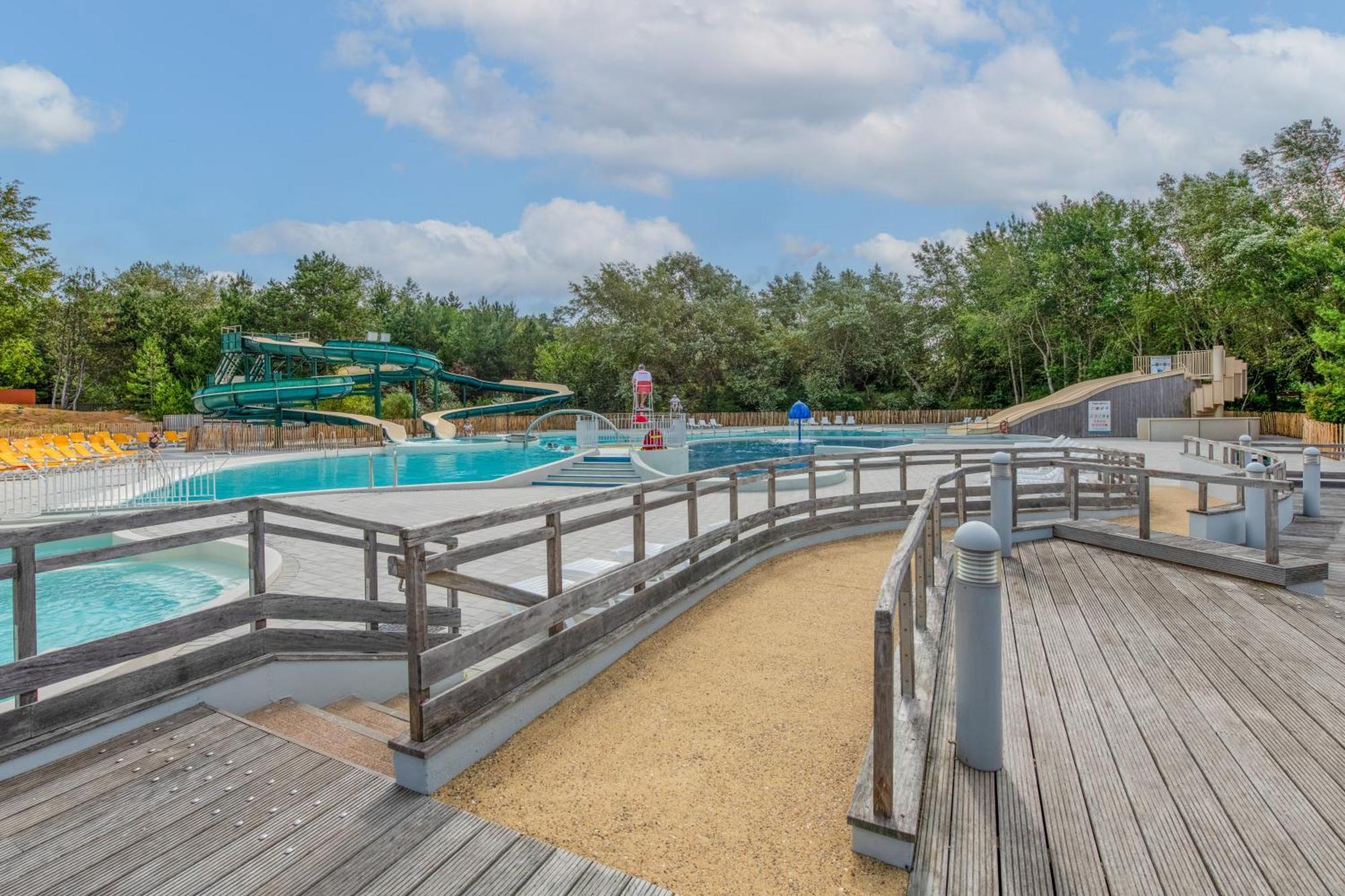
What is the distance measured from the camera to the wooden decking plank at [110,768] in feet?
7.16

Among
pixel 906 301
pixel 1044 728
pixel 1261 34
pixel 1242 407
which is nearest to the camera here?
pixel 1044 728

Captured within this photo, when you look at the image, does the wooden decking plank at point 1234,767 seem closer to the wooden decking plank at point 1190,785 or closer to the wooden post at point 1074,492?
the wooden decking plank at point 1190,785

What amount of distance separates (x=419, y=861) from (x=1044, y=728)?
7.95ft

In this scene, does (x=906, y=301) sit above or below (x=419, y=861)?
above

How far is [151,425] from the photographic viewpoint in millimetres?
32312

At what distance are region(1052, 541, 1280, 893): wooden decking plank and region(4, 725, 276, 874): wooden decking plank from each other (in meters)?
3.22

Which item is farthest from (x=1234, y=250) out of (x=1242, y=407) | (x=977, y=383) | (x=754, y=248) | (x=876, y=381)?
(x=754, y=248)

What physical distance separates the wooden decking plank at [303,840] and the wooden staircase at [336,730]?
0.70 ft

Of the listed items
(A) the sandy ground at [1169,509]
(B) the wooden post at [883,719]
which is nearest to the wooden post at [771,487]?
(A) the sandy ground at [1169,509]

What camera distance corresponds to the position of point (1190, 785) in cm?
229

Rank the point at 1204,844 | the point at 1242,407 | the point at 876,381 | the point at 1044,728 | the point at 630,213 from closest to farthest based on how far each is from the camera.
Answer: the point at 1204,844 < the point at 1044,728 < the point at 1242,407 < the point at 876,381 < the point at 630,213

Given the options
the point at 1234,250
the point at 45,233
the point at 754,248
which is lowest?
the point at 1234,250

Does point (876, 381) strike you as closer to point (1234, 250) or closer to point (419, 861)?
point (1234, 250)

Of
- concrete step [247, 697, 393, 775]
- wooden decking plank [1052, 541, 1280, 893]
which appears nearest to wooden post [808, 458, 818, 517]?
wooden decking plank [1052, 541, 1280, 893]
